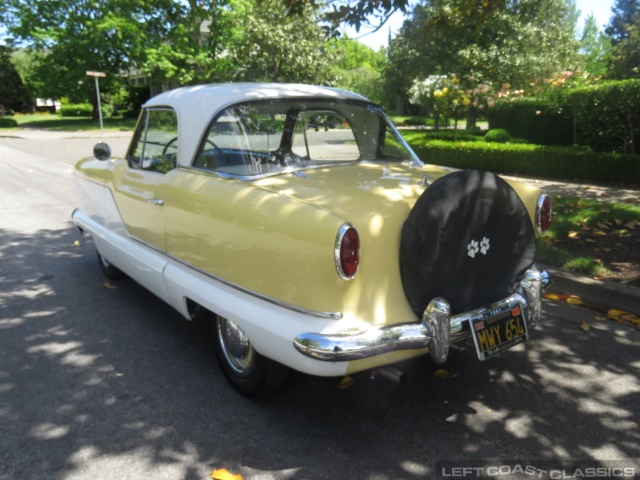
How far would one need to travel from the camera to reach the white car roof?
138 inches

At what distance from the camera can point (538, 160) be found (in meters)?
10.9

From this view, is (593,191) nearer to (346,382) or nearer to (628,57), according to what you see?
(346,382)

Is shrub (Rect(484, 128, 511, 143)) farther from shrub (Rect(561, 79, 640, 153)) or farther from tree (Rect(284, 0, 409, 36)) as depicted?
tree (Rect(284, 0, 409, 36))

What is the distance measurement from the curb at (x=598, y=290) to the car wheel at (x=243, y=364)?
107 inches

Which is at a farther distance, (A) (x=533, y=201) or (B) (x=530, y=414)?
(A) (x=533, y=201)

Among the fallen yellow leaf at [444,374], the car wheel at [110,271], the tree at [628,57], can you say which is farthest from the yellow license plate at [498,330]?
the tree at [628,57]

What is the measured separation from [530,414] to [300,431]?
1284mm

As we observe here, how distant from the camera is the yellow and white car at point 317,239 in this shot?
2.48 m

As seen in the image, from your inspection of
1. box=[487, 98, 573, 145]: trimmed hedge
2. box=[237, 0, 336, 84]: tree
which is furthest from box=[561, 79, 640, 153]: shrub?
box=[237, 0, 336, 84]: tree

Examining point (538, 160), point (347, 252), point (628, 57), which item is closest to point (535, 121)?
point (538, 160)

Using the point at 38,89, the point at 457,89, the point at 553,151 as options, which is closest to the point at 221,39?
the point at 38,89

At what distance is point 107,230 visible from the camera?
183 inches

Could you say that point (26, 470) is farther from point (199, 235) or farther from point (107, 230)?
point (107, 230)

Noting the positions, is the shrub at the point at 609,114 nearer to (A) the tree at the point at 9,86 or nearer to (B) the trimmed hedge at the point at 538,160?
(B) the trimmed hedge at the point at 538,160
